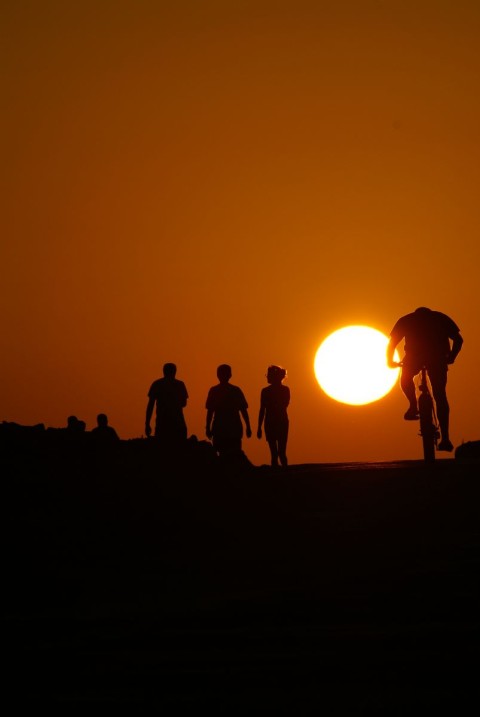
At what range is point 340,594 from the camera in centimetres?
877

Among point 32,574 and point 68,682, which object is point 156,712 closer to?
point 68,682

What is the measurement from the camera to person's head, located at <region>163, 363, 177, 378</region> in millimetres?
22062

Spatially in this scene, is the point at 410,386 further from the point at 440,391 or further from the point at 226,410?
the point at 226,410

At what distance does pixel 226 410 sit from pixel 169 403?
0.81 metres

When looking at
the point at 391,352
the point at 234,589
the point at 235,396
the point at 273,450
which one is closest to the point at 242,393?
the point at 235,396

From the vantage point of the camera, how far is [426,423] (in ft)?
69.3

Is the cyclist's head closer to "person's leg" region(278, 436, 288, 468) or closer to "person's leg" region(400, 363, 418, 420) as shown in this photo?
"person's leg" region(400, 363, 418, 420)

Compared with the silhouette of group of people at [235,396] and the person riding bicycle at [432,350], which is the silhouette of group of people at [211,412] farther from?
the person riding bicycle at [432,350]

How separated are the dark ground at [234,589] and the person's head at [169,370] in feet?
14.6

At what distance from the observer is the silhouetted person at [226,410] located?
72.4ft

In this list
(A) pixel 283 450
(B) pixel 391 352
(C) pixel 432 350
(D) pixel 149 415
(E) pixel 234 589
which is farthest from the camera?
(A) pixel 283 450

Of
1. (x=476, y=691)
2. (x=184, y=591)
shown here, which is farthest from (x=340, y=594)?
(x=476, y=691)

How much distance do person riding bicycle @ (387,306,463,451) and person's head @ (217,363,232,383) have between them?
2424 millimetres

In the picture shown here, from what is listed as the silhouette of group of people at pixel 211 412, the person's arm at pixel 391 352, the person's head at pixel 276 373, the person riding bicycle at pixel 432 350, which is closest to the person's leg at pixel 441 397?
the person riding bicycle at pixel 432 350
